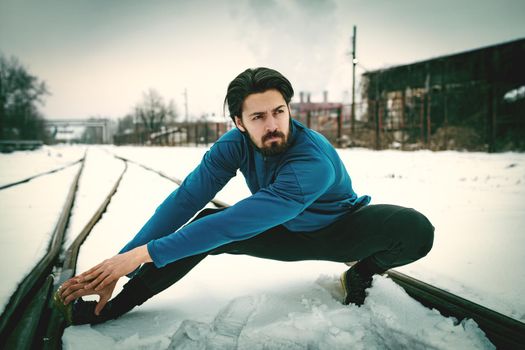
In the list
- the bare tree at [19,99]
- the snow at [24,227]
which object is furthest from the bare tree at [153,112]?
the snow at [24,227]

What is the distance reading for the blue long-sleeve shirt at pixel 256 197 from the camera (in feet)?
4.89

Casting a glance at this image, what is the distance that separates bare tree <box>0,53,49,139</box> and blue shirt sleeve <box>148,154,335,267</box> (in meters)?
48.0

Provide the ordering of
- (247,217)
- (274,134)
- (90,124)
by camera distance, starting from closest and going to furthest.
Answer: (247,217), (274,134), (90,124)

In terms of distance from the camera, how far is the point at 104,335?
1.56 meters

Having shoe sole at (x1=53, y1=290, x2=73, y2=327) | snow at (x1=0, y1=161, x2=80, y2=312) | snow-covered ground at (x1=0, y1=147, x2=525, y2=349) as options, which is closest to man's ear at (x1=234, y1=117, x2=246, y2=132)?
snow-covered ground at (x1=0, y1=147, x2=525, y2=349)

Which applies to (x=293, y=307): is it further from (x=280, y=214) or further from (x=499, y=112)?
(x=499, y=112)

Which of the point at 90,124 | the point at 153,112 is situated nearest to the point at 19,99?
the point at 153,112

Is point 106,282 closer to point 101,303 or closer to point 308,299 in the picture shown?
point 101,303

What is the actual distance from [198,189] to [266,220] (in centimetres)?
72

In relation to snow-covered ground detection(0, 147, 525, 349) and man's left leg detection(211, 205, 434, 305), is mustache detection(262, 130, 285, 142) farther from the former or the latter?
snow-covered ground detection(0, 147, 525, 349)

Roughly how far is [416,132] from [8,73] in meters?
48.5

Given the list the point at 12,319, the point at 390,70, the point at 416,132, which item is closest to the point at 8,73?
the point at 390,70

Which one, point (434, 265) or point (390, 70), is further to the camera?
point (390, 70)

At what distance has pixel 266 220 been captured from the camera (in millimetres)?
1501
